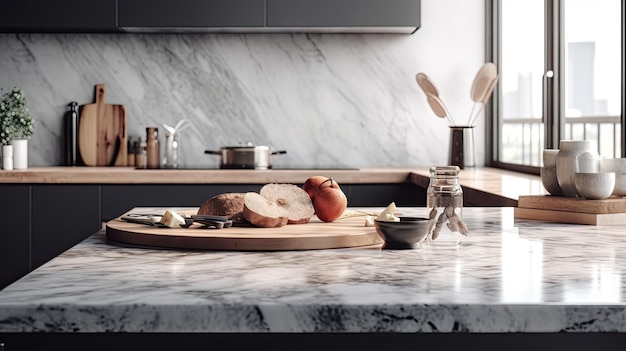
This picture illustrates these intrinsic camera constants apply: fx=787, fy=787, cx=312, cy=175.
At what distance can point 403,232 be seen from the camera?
1.43 metres

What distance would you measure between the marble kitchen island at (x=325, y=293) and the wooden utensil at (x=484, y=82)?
2.91 metres

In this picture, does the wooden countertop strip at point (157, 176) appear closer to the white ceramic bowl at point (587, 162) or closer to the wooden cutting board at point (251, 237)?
the white ceramic bowl at point (587, 162)

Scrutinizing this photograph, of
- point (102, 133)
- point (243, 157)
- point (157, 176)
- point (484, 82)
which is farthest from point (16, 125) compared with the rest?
point (484, 82)

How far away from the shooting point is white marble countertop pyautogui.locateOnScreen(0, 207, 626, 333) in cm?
95

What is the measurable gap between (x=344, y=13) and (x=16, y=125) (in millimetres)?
1756

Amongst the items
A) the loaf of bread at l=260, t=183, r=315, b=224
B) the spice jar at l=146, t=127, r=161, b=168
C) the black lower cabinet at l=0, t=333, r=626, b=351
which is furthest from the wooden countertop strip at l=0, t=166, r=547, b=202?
the black lower cabinet at l=0, t=333, r=626, b=351

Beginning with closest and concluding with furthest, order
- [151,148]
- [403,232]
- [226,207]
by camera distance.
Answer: [403,232]
[226,207]
[151,148]

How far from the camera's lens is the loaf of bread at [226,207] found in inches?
68.9

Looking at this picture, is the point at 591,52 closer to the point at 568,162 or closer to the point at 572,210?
the point at 568,162

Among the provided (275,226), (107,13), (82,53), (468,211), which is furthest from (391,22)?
(275,226)

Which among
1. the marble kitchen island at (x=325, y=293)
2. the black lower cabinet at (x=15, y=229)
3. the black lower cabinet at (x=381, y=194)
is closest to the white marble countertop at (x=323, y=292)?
the marble kitchen island at (x=325, y=293)

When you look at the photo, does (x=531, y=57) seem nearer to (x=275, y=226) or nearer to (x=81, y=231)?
(x=81, y=231)

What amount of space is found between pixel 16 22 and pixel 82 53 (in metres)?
0.45

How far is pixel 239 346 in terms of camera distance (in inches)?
47.3
